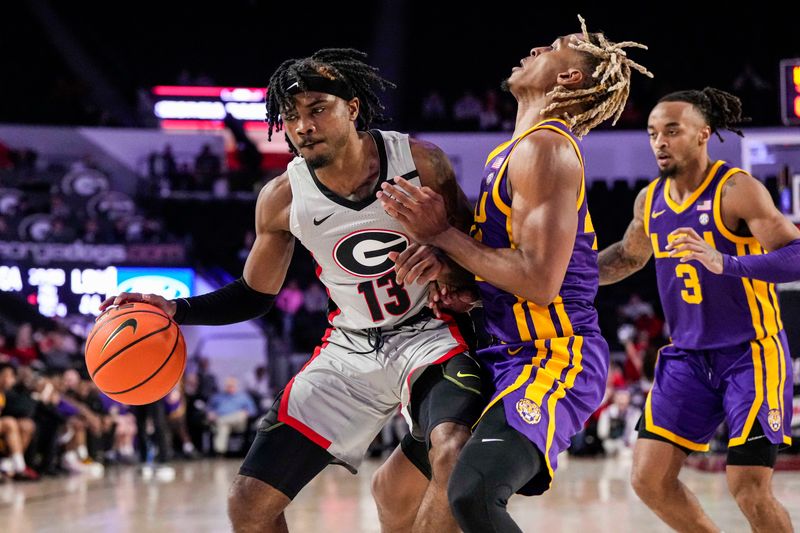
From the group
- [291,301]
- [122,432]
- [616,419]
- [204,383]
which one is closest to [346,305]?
[122,432]

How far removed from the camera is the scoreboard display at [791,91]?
26.7 feet

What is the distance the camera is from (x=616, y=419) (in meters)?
13.0

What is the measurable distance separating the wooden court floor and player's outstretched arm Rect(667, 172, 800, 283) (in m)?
2.40

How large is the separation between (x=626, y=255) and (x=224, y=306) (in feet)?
5.82

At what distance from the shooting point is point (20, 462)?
980cm

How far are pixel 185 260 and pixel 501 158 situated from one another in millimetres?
12912

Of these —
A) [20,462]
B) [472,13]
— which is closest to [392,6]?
[472,13]

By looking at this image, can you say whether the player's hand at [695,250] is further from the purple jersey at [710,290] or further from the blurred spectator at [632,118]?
the blurred spectator at [632,118]

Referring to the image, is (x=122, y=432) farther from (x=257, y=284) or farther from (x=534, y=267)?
(x=534, y=267)

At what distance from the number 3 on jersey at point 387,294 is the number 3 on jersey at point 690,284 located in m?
1.42

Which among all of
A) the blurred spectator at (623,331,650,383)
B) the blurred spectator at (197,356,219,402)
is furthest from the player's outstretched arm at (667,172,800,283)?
the blurred spectator at (197,356,219,402)

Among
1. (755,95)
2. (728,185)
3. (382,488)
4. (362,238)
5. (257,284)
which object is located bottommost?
(382,488)

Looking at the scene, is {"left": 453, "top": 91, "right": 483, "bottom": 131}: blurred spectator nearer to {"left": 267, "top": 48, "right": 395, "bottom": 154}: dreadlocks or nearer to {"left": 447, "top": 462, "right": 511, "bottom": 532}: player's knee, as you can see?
{"left": 267, "top": 48, "right": 395, "bottom": 154}: dreadlocks

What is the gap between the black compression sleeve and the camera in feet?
12.6
